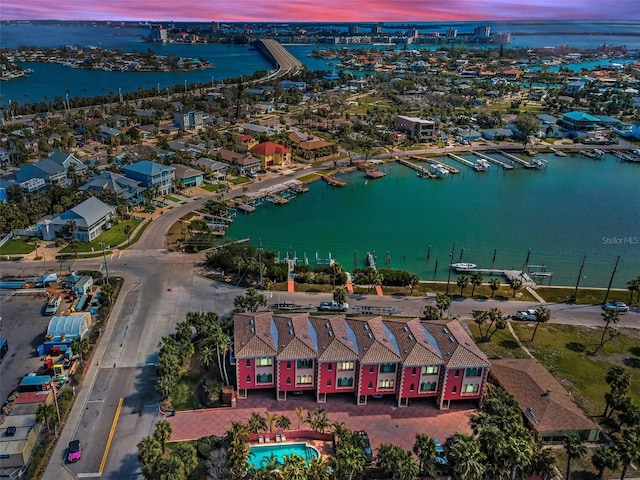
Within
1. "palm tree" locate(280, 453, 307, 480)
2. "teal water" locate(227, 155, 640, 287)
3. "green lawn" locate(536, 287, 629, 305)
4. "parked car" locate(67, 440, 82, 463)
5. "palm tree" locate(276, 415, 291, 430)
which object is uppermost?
"palm tree" locate(280, 453, 307, 480)

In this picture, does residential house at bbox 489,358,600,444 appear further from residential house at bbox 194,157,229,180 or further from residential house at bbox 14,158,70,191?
residential house at bbox 14,158,70,191

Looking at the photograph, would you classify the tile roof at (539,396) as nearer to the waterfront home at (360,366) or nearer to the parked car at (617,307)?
the waterfront home at (360,366)

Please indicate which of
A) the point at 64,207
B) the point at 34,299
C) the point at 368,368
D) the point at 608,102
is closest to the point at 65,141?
the point at 64,207

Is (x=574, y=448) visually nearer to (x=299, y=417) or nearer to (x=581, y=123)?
(x=299, y=417)

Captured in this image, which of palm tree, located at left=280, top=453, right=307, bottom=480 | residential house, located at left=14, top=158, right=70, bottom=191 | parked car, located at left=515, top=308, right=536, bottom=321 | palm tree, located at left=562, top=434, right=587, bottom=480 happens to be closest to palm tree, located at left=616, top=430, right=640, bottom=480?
palm tree, located at left=562, top=434, right=587, bottom=480

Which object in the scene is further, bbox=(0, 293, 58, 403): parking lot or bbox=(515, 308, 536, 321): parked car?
bbox=(515, 308, 536, 321): parked car

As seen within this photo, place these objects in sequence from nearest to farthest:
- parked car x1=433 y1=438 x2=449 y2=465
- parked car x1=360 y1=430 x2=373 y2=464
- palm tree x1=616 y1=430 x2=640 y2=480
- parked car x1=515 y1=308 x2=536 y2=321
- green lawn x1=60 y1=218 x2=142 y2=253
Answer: palm tree x1=616 y1=430 x2=640 y2=480 < parked car x1=360 y1=430 x2=373 y2=464 < parked car x1=433 y1=438 x2=449 y2=465 < parked car x1=515 y1=308 x2=536 y2=321 < green lawn x1=60 y1=218 x2=142 y2=253

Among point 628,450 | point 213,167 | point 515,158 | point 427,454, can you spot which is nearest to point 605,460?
point 628,450
